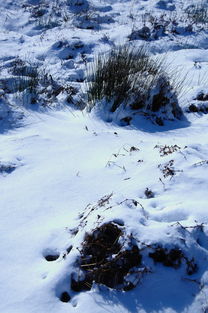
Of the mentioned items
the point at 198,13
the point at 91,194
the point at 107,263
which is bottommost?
the point at 91,194

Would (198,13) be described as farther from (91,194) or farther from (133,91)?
(91,194)

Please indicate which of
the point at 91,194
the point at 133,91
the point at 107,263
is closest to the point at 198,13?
the point at 133,91

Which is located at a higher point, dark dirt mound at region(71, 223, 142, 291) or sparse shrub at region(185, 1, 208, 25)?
sparse shrub at region(185, 1, 208, 25)

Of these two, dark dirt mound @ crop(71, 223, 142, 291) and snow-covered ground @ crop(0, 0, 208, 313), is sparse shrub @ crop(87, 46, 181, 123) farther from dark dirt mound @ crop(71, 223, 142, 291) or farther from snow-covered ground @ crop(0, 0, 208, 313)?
dark dirt mound @ crop(71, 223, 142, 291)

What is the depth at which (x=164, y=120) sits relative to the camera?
4.16 meters

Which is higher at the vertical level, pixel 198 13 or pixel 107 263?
pixel 198 13

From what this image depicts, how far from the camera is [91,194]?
2.59 metres

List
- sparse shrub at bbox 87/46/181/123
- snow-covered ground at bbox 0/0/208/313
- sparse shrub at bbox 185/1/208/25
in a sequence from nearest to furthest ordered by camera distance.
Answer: snow-covered ground at bbox 0/0/208/313
sparse shrub at bbox 87/46/181/123
sparse shrub at bbox 185/1/208/25

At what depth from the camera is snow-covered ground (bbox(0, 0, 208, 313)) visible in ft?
5.73

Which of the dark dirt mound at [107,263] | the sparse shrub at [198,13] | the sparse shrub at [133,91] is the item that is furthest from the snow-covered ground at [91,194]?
the sparse shrub at [198,13]

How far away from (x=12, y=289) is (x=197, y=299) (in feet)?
3.30

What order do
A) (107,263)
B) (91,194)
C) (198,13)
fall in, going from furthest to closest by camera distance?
1. (198,13)
2. (91,194)
3. (107,263)

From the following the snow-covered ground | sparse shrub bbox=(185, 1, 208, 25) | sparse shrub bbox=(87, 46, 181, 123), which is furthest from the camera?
sparse shrub bbox=(185, 1, 208, 25)

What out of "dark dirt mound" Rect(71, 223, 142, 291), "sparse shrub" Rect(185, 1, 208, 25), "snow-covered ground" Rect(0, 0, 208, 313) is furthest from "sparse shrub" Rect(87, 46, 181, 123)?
"sparse shrub" Rect(185, 1, 208, 25)
